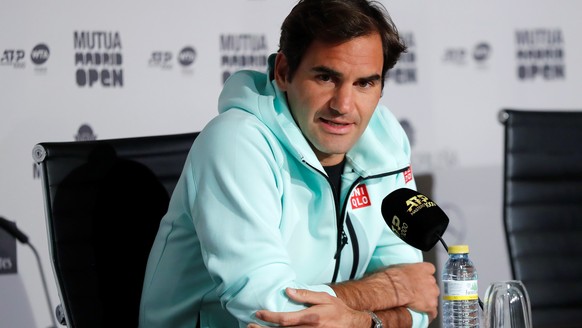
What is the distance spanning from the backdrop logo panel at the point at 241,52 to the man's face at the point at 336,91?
0.97m

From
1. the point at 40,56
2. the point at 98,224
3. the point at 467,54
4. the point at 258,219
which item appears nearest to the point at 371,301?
the point at 258,219

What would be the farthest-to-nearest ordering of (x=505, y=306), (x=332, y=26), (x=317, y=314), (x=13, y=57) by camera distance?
1. (x=13, y=57)
2. (x=332, y=26)
3. (x=317, y=314)
4. (x=505, y=306)

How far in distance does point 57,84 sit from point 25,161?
0.90 feet

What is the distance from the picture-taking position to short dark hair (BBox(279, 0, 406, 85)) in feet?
7.26

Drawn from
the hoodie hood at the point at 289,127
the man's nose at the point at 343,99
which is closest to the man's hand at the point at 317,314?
the hoodie hood at the point at 289,127

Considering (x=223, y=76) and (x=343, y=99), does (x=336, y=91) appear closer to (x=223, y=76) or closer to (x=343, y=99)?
(x=343, y=99)

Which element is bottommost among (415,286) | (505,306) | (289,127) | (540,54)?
(415,286)

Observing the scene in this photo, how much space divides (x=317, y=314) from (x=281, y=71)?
682 mm

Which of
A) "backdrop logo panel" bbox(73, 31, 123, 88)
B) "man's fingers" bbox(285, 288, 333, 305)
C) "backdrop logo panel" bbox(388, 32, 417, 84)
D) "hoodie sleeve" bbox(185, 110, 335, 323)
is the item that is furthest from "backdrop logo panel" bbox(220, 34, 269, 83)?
"man's fingers" bbox(285, 288, 333, 305)

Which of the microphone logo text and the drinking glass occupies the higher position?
the microphone logo text

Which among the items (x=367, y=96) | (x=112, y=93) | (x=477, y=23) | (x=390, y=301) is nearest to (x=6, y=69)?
(x=112, y=93)

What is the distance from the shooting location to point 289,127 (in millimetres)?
2236

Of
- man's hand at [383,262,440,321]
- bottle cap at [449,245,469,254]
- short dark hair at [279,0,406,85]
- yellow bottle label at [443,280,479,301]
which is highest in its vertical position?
short dark hair at [279,0,406,85]

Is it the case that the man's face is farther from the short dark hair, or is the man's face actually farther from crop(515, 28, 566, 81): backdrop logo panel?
crop(515, 28, 566, 81): backdrop logo panel
